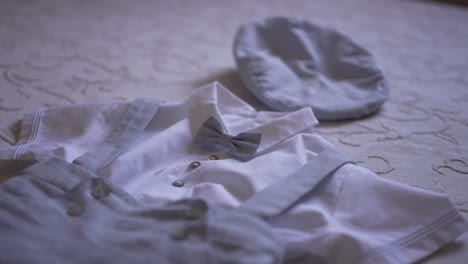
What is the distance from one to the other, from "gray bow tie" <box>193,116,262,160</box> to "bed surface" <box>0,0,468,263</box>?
251mm

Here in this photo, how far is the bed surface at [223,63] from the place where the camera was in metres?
0.78

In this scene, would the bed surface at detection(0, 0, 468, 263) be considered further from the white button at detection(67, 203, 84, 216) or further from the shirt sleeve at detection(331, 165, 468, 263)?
the white button at detection(67, 203, 84, 216)

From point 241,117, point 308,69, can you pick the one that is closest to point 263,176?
point 241,117

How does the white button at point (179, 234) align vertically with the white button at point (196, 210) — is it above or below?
below

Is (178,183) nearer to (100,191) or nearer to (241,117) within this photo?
(100,191)

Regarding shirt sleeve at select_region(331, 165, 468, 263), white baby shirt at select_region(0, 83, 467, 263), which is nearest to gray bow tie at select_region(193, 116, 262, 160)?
white baby shirt at select_region(0, 83, 467, 263)

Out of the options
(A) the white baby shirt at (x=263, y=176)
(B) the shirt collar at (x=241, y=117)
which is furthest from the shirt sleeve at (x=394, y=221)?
(B) the shirt collar at (x=241, y=117)

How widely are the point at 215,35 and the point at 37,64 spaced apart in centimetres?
61

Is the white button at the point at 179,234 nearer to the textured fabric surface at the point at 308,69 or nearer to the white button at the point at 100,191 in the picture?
the white button at the point at 100,191

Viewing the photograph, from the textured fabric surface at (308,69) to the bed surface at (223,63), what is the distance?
1.9 inches

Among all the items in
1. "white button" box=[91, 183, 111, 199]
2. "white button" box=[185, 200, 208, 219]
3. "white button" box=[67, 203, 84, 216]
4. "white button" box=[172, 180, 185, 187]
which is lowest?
"white button" box=[172, 180, 185, 187]

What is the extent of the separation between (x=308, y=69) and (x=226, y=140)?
483 millimetres

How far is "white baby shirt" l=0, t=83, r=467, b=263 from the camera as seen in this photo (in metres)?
0.50

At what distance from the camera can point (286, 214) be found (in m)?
0.51
